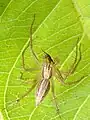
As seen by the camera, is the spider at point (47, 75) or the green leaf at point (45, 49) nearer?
the green leaf at point (45, 49)

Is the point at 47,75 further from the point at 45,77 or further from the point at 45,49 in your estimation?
the point at 45,49

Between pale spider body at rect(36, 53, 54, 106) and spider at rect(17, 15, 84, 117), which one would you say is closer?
spider at rect(17, 15, 84, 117)

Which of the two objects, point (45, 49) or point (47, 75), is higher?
point (45, 49)

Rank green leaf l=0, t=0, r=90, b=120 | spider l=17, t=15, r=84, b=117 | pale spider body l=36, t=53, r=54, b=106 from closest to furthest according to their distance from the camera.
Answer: green leaf l=0, t=0, r=90, b=120, spider l=17, t=15, r=84, b=117, pale spider body l=36, t=53, r=54, b=106

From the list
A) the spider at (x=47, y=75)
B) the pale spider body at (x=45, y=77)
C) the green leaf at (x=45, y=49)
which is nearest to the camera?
the green leaf at (x=45, y=49)

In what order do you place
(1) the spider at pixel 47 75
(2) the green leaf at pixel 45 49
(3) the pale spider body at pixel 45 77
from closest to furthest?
(2) the green leaf at pixel 45 49, (1) the spider at pixel 47 75, (3) the pale spider body at pixel 45 77

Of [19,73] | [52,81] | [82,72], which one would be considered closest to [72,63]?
[82,72]

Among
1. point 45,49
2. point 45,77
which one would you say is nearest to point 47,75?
point 45,77

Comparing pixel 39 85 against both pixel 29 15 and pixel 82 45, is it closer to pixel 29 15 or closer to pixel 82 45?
pixel 82 45
